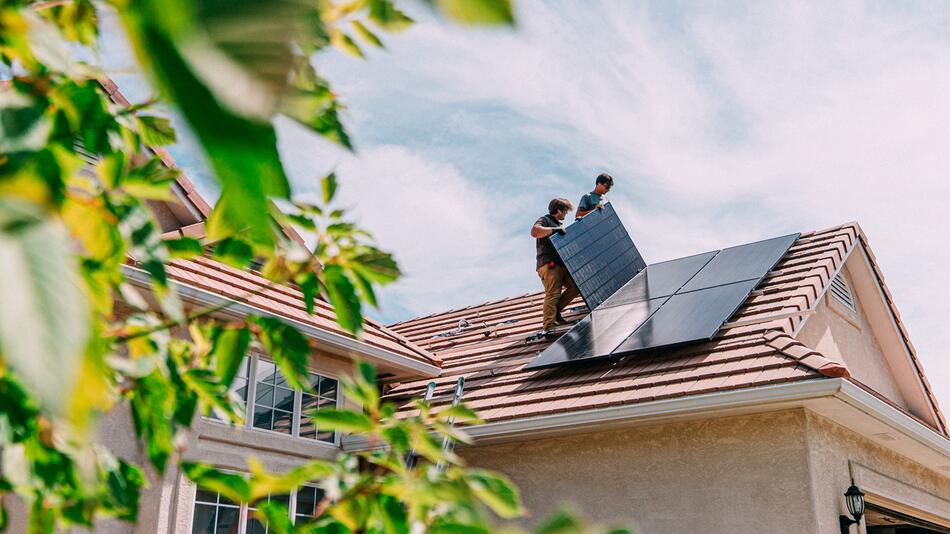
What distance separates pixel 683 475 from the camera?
7945 millimetres

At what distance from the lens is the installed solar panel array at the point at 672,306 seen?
8.65m

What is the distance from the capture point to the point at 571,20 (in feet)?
4.30

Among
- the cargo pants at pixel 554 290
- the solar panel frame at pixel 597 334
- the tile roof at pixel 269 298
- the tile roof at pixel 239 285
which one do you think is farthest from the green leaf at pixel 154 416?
the cargo pants at pixel 554 290

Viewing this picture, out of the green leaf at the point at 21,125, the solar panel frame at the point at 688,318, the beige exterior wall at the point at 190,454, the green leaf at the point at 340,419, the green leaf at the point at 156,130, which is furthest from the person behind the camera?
the solar panel frame at the point at 688,318

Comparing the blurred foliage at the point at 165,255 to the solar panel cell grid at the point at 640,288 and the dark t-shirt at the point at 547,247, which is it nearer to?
the solar panel cell grid at the point at 640,288

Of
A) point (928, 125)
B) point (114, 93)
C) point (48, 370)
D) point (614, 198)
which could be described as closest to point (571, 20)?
point (48, 370)

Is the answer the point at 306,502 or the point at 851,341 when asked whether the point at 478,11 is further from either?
the point at 851,341

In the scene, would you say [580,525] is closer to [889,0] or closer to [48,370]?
[48,370]

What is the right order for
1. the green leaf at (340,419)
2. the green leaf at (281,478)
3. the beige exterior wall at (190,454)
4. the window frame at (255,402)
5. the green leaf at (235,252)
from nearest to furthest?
the green leaf at (281,478) < the green leaf at (340,419) < the green leaf at (235,252) < the beige exterior wall at (190,454) < the window frame at (255,402)

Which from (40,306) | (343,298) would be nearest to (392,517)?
(343,298)

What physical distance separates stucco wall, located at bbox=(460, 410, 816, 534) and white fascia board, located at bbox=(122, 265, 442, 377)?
164cm

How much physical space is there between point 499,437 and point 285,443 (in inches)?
91.9

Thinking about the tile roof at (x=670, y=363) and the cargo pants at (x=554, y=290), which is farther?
the cargo pants at (x=554, y=290)

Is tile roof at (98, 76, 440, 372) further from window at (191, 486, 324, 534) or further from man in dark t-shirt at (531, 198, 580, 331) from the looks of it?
window at (191, 486, 324, 534)
